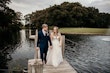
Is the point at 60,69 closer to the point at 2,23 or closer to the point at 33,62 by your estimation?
the point at 33,62

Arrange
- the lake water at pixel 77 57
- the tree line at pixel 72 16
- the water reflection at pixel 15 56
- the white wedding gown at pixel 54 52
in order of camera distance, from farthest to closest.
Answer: the tree line at pixel 72 16
the water reflection at pixel 15 56
the lake water at pixel 77 57
the white wedding gown at pixel 54 52

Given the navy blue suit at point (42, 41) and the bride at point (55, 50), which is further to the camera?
the bride at point (55, 50)

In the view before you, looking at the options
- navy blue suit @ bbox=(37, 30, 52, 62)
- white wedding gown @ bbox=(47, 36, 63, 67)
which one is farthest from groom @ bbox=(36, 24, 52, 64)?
white wedding gown @ bbox=(47, 36, 63, 67)

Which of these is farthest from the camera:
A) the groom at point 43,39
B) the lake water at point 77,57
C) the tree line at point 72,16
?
the tree line at point 72,16

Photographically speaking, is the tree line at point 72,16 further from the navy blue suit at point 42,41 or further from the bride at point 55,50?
the navy blue suit at point 42,41

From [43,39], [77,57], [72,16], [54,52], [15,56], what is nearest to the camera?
[43,39]

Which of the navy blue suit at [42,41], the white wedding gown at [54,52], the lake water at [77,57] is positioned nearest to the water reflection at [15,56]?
the lake water at [77,57]

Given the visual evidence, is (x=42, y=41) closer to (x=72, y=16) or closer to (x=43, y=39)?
(x=43, y=39)

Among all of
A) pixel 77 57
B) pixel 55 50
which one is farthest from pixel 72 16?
pixel 55 50

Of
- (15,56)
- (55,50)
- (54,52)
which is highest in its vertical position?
(55,50)

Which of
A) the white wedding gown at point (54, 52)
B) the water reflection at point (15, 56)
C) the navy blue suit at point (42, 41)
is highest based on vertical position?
the navy blue suit at point (42, 41)

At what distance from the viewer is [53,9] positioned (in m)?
103

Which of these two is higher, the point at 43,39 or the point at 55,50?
the point at 43,39

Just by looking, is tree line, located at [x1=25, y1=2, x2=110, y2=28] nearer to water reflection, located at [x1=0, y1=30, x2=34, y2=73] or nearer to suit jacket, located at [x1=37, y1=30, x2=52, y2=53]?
water reflection, located at [x1=0, y1=30, x2=34, y2=73]
